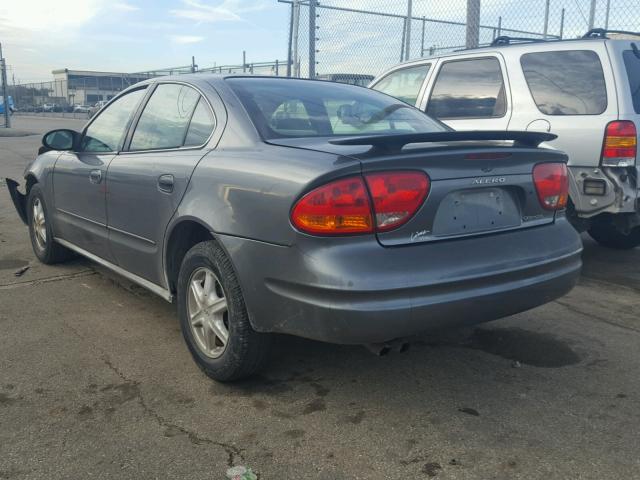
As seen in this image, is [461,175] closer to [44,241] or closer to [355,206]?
[355,206]

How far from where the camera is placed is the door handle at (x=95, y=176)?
161 inches

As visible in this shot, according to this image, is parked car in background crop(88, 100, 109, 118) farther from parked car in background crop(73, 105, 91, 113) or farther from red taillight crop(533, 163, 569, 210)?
parked car in background crop(73, 105, 91, 113)

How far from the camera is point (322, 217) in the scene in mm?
Result: 2479

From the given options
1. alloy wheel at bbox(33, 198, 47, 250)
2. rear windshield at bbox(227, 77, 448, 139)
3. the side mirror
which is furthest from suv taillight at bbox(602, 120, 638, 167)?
alloy wheel at bbox(33, 198, 47, 250)

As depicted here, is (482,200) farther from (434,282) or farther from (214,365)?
(214,365)

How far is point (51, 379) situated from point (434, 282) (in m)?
2.05

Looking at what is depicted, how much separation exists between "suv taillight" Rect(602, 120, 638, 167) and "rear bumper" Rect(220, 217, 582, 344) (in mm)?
2325

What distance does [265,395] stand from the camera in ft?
9.82

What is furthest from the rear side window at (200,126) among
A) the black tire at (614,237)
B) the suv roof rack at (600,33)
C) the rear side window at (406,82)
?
the black tire at (614,237)

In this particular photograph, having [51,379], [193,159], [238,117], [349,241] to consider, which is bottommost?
[51,379]

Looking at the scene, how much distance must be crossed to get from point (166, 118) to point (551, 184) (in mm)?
2234

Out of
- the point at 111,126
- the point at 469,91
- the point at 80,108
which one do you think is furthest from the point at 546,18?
the point at 80,108

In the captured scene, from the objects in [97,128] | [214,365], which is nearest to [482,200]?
[214,365]

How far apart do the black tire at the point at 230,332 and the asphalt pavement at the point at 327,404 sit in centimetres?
12
